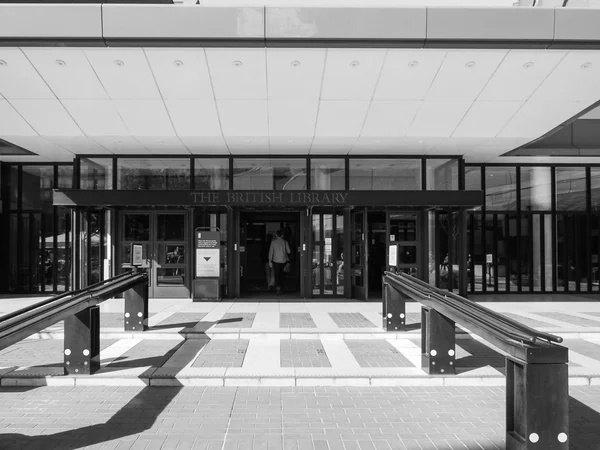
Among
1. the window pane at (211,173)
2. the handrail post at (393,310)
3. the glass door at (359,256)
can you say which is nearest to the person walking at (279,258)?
the glass door at (359,256)

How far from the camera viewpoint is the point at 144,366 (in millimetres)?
6434

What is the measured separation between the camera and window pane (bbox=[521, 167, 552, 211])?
563 inches

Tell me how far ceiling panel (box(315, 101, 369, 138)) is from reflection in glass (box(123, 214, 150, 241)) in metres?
5.31

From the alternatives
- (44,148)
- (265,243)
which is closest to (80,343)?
(44,148)

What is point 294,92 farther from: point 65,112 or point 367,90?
point 65,112

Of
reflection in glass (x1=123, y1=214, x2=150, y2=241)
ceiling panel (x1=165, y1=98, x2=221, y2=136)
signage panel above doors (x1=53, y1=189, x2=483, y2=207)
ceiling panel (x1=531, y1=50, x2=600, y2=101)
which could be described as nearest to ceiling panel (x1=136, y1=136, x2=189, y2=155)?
ceiling panel (x1=165, y1=98, x2=221, y2=136)

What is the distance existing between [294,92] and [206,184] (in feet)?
13.5

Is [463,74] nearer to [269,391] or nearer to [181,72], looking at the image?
[181,72]

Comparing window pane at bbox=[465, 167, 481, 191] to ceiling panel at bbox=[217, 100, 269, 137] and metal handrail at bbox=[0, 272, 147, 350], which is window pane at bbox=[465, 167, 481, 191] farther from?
metal handrail at bbox=[0, 272, 147, 350]

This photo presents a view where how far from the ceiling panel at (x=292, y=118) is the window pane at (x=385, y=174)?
2.17 metres

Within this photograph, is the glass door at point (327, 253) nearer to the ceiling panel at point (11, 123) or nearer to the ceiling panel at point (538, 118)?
the ceiling panel at point (538, 118)

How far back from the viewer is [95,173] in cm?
1272

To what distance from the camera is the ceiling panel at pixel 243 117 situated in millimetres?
9859

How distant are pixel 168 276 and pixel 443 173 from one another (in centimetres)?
759
